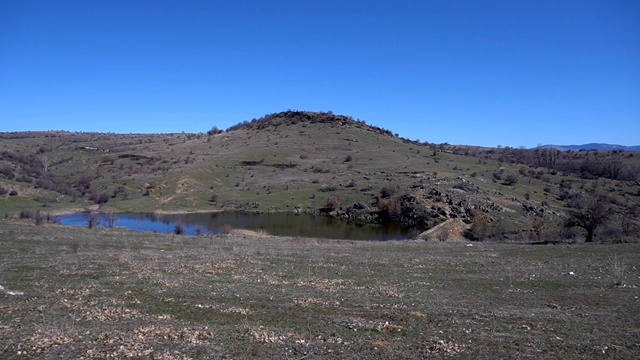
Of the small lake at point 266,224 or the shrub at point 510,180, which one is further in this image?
the shrub at point 510,180

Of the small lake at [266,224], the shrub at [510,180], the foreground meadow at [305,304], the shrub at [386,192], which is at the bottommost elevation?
the small lake at [266,224]

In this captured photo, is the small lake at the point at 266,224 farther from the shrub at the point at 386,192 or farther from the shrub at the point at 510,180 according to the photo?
the shrub at the point at 510,180

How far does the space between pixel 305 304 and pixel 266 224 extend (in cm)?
5662

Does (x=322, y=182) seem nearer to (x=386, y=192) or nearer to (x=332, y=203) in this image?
(x=332, y=203)

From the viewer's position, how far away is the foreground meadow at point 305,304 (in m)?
10.9

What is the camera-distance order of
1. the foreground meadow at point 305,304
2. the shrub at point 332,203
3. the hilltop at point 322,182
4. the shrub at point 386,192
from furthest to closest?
the shrub at point 332,203 → the shrub at point 386,192 → the hilltop at point 322,182 → the foreground meadow at point 305,304

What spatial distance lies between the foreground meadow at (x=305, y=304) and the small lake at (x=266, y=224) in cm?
3473

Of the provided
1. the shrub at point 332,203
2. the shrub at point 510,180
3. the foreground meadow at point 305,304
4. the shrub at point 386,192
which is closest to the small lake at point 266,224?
the shrub at point 332,203

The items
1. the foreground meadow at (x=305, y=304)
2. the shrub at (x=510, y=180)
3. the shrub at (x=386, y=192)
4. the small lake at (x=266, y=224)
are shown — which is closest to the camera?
the foreground meadow at (x=305, y=304)

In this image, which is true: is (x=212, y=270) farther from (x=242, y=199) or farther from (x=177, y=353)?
(x=242, y=199)

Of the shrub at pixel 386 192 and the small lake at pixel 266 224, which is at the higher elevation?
the shrub at pixel 386 192

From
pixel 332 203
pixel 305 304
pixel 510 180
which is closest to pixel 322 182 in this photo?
pixel 332 203

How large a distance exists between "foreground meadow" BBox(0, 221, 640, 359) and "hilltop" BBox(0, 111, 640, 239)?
2555 centimetres

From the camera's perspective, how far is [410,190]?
8138 cm
